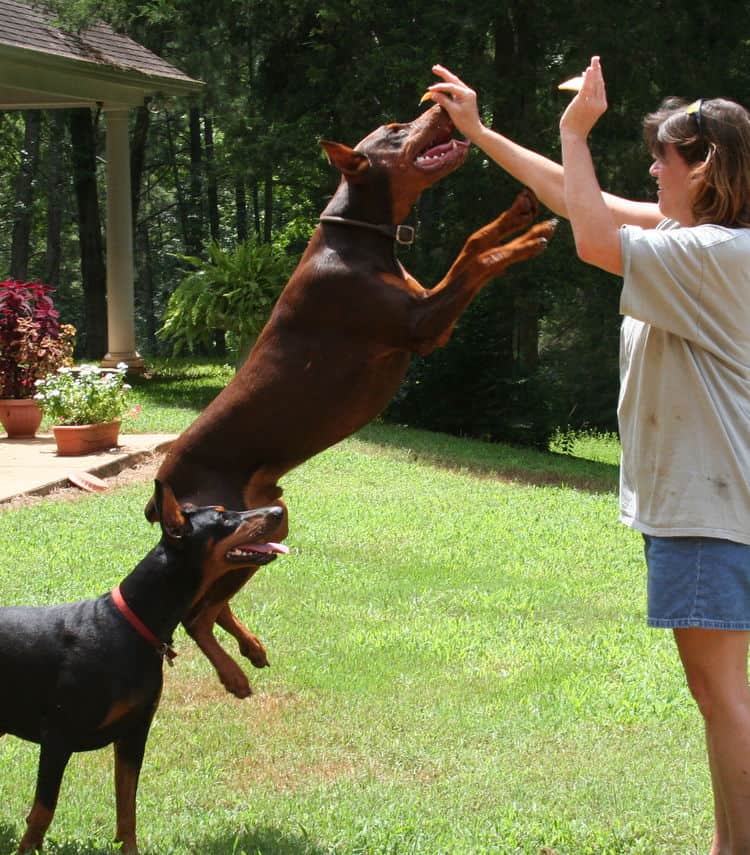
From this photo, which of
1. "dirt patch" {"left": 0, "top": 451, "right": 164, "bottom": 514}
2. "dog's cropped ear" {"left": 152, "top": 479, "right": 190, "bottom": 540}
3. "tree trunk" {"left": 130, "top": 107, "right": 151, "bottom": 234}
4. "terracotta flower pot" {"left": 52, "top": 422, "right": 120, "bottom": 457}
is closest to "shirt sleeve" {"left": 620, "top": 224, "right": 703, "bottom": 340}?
"dog's cropped ear" {"left": 152, "top": 479, "right": 190, "bottom": 540}

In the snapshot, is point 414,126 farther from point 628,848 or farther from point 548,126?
point 548,126

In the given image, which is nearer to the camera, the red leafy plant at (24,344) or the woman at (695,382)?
the woman at (695,382)

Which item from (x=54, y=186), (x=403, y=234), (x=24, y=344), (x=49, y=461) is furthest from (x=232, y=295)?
(x=54, y=186)

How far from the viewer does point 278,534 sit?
145 inches

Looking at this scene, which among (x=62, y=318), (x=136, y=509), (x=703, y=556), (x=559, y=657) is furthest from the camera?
(x=62, y=318)

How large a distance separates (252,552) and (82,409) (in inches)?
330

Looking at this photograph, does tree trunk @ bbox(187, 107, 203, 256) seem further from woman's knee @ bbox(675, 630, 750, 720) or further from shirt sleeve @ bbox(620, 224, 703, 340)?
woman's knee @ bbox(675, 630, 750, 720)

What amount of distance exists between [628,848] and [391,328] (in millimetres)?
2004

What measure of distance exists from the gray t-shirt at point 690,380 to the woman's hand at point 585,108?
0.33m

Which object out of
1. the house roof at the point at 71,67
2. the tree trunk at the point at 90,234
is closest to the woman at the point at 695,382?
the house roof at the point at 71,67

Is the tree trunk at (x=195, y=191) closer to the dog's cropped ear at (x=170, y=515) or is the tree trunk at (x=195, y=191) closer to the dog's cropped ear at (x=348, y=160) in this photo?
the dog's cropped ear at (x=348, y=160)

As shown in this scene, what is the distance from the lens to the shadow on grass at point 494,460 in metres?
12.8

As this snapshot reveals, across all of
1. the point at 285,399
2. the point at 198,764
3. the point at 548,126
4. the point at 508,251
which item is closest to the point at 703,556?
the point at 508,251

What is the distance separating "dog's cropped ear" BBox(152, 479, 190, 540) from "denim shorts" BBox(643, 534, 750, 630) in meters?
1.47
